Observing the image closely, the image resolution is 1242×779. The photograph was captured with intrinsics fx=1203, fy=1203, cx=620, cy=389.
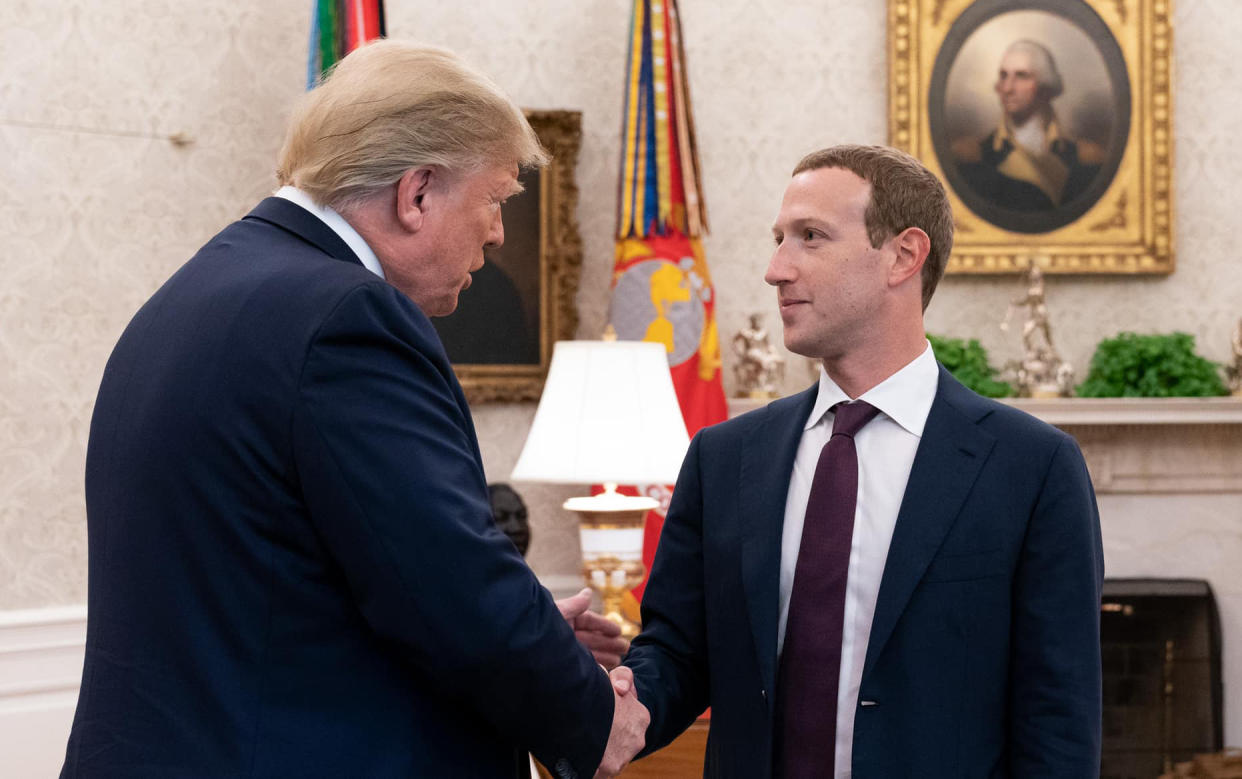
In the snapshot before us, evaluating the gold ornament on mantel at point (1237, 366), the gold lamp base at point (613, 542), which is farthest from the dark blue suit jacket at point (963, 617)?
the gold ornament on mantel at point (1237, 366)

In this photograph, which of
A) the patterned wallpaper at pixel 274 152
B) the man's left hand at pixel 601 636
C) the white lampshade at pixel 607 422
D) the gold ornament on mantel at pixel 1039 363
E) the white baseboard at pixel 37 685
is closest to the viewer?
the man's left hand at pixel 601 636

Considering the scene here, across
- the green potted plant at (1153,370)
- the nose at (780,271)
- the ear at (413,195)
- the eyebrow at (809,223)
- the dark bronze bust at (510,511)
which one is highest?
the ear at (413,195)

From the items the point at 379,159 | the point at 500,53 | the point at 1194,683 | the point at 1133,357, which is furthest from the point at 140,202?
the point at 1194,683

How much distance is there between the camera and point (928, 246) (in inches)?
73.3

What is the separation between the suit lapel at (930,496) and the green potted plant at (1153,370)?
10.9 feet

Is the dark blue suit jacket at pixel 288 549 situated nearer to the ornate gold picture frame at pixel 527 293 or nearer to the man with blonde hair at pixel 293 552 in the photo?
the man with blonde hair at pixel 293 552

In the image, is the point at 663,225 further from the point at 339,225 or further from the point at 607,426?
the point at 339,225

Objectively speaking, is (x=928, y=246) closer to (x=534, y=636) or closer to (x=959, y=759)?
(x=959, y=759)

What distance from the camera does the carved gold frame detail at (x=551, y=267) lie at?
4645mm

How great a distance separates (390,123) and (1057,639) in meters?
1.08

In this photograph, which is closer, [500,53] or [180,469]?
[180,469]

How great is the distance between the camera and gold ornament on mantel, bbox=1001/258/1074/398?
4.71m

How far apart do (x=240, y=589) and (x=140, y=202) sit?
3.36m

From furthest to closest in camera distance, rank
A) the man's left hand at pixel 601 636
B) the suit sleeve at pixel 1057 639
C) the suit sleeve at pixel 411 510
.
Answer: the man's left hand at pixel 601 636, the suit sleeve at pixel 1057 639, the suit sleeve at pixel 411 510
